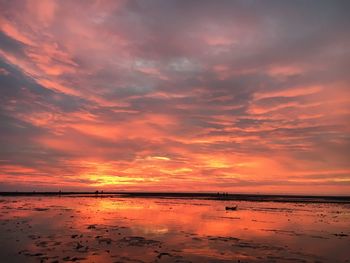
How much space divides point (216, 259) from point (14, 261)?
10528mm

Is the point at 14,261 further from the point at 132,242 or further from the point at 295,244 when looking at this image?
the point at 295,244

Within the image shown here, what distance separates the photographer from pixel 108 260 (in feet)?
61.1

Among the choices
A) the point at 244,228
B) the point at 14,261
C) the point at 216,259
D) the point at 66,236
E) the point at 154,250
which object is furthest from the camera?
the point at 244,228

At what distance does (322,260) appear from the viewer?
20.2 meters

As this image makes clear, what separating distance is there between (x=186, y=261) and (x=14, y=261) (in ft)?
28.7

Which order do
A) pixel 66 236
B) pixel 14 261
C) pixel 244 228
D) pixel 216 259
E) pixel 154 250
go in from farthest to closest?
pixel 244 228 < pixel 66 236 < pixel 154 250 < pixel 216 259 < pixel 14 261

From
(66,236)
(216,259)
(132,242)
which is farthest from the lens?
(66,236)

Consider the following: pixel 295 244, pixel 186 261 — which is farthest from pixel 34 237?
pixel 295 244

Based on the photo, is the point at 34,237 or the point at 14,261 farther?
the point at 34,237

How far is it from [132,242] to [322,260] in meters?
12.1

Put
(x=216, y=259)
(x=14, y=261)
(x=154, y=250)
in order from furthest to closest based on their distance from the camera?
(x=154, y=250)
(x=216, y=259)
(x=14, y=261)

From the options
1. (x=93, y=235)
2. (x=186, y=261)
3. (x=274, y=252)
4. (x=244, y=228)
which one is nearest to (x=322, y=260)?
(x=274, y=252)

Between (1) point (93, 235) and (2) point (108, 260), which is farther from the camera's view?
(1) point (93, 235)

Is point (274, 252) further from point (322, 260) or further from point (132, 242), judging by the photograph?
point (132, 242)
